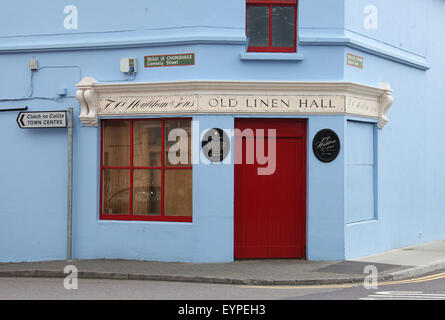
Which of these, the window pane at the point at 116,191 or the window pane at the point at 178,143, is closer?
the window pane at the point at 178,143

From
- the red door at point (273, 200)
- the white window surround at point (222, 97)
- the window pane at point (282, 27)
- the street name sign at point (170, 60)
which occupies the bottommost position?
the red door at point (273, 200)

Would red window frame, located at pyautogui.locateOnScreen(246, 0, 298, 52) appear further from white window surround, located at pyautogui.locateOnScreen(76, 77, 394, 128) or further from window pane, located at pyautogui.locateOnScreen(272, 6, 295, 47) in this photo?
white window surround, located at pyautogui.locateOnScreen(76, 77, 394, 128)

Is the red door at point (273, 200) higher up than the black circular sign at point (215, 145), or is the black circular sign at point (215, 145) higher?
the black circular sign at point (215, 145)

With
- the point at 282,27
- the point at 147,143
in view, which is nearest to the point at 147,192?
the point at 147,143

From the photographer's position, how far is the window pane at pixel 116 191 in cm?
1359

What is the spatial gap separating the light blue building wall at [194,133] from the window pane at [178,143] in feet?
1.02

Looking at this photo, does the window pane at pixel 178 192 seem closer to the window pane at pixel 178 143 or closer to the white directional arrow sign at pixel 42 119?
the window pane at pixel 178 143

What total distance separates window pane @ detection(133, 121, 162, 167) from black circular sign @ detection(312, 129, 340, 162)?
3.06 metres

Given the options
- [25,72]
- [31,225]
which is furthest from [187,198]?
[25,72]

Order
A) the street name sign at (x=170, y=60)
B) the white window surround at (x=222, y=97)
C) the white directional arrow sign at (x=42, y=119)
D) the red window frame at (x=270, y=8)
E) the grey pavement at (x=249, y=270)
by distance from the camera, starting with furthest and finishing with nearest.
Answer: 1. the white directional arrow sign at (x=42, y=119)
2. the red window frame at (x=270, y=8)
3. the street name sign at (x=170, y=60)
4. the white window surround at (x=222, y=97)
5. the grey pavement at (x=249, y=270)

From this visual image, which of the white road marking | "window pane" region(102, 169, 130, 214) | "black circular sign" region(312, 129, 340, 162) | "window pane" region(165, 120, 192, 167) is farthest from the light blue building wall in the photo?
the white road marking

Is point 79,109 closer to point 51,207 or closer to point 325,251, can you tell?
point 51,207

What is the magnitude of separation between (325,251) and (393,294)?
328 centimetres

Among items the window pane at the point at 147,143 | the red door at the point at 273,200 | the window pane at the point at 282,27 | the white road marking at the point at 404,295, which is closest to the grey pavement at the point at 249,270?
the red door at the point at 273,200
